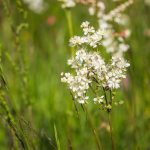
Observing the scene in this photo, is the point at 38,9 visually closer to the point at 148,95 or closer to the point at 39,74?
Result: the point at 39,74

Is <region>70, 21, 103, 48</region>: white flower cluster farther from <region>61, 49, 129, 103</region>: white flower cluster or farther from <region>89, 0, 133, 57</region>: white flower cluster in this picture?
<region>89, 0, 133, 57</region>: white flower cluster

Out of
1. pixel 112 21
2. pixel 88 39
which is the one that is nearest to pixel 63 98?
pixel 112 21

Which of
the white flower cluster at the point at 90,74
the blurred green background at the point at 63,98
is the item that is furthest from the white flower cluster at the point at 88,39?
the blurred green background at the point at 63,98

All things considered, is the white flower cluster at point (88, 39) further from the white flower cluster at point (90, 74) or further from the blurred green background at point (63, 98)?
the blurred green background at point (63, 98)

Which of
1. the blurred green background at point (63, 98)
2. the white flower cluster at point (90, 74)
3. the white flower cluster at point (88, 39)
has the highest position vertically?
the blurred green background at point (63, 98)

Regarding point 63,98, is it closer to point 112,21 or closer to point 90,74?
point 112,21

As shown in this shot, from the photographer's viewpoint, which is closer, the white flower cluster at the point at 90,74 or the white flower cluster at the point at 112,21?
the white flower cluster at the point at 90,74

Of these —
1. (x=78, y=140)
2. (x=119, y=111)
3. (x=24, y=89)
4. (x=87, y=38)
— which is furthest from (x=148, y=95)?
(x=87, y=38)

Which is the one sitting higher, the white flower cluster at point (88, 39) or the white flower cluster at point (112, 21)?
the white flower cluster at point (112, 21)

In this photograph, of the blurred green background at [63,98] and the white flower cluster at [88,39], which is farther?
the blurred green background at [63,98]
